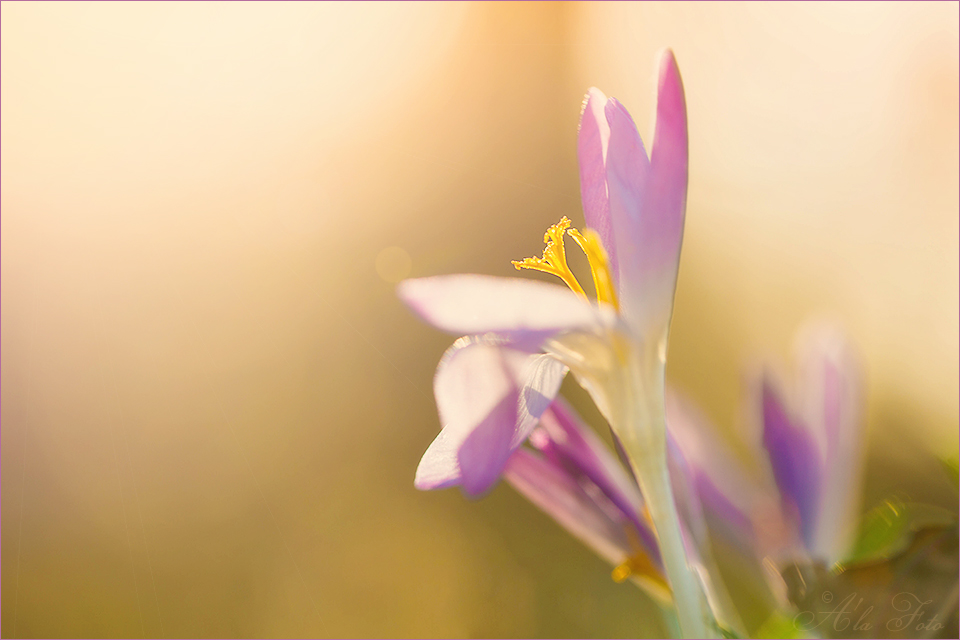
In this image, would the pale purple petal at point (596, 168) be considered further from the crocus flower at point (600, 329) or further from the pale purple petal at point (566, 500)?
the pale purple petal at point (566, 500)

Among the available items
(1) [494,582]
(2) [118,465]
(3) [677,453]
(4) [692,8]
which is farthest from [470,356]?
(2) [118,465]

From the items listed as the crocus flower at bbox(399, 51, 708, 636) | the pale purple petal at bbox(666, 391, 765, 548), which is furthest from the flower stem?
the pale purple petal at bbox(666, 391, 765, 548)

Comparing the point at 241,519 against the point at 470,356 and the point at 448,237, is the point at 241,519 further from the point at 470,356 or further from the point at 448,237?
the point at 470,356

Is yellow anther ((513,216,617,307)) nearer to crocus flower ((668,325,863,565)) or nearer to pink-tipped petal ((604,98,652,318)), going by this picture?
pink-tipped petal ((604,98,652,318))

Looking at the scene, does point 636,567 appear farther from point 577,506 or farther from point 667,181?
point 667,181

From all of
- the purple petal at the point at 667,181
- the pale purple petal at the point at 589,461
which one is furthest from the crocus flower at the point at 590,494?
the purple petal at the point at 667,181
